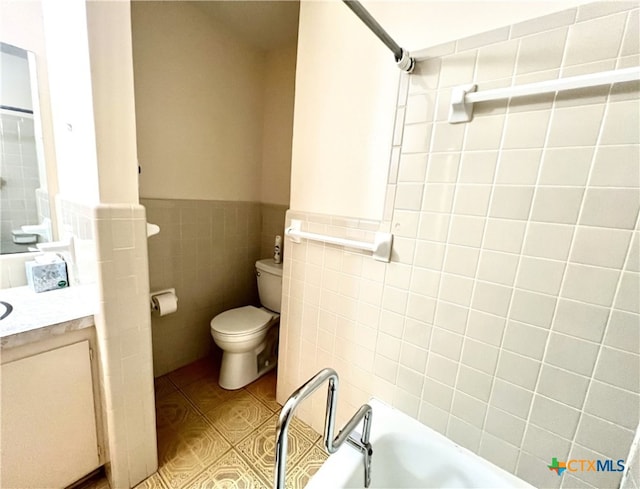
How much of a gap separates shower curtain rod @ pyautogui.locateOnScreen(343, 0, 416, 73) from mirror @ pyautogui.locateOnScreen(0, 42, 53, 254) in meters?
1.50

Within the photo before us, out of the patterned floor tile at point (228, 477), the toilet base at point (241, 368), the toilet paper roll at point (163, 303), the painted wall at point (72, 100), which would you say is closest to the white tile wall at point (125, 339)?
the painted wall at point (72, 100)

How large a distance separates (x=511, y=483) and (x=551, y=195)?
944mm

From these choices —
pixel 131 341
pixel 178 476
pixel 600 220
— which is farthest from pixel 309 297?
pixel 600 220

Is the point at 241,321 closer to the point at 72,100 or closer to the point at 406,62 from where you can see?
the point at 72,100

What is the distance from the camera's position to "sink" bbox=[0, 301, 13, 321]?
0.97m

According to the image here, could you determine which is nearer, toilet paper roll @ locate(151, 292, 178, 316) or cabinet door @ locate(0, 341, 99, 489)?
cabinet door @ locate(0, 341, 99, 489)

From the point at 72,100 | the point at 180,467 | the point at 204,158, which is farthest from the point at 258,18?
the point at 180,467

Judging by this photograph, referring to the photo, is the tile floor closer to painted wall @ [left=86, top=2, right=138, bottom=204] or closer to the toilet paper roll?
the toilet paper roll

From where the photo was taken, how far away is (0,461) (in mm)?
889

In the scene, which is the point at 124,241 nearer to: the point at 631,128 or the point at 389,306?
the point at 389,306

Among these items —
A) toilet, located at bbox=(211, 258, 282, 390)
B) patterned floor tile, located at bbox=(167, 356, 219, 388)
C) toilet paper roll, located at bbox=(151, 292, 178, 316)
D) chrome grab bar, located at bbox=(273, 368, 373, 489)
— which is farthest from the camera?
patterned floor tile, located at bbox=(167, 356, 219, 388)

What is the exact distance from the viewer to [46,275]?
46.9 inches

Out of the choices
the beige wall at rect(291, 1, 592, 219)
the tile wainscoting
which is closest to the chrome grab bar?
the beige wall at rect(291, 1, 592, 219)

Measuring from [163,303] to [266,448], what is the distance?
0.95m
